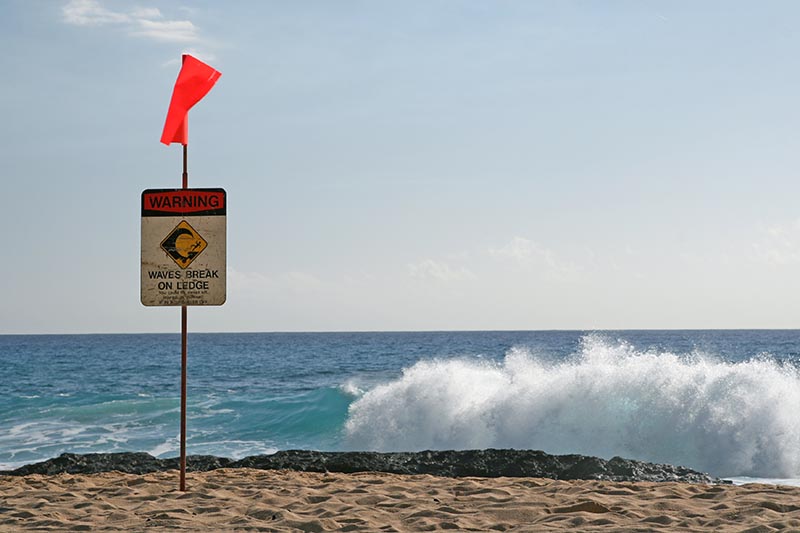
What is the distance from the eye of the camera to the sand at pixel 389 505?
6.25m

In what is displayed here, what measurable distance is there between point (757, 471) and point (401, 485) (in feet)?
23.0

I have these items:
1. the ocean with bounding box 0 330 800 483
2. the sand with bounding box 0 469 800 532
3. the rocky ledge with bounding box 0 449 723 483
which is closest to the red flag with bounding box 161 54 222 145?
the sand with bounding box 0 469 800 532

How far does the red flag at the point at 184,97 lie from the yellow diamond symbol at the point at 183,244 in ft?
2.88

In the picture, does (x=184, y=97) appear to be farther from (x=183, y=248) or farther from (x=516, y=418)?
(x=516, y=418)

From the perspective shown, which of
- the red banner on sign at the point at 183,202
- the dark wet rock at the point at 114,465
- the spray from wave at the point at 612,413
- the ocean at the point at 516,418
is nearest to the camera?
the red banner on sign at the point at 183,202

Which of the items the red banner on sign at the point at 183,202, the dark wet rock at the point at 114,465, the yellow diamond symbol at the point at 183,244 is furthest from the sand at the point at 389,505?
the red banner on sign at the point at 183,202

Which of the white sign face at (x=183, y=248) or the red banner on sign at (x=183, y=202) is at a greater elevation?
the red banner on sign at (x=183, y=202)

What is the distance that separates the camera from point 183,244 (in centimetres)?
785

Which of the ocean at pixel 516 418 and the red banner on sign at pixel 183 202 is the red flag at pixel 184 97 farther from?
the ocean at pixel 516 418

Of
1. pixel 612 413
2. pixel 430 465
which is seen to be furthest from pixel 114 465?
pixel 612 413

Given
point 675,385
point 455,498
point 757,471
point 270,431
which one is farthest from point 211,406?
point 455,498

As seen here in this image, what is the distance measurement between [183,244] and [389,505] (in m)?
3.19

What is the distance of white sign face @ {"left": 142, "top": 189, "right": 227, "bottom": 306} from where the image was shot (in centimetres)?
782

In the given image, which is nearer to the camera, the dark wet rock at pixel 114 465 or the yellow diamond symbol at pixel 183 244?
the yellow diamond symbol at pixel 183 244
